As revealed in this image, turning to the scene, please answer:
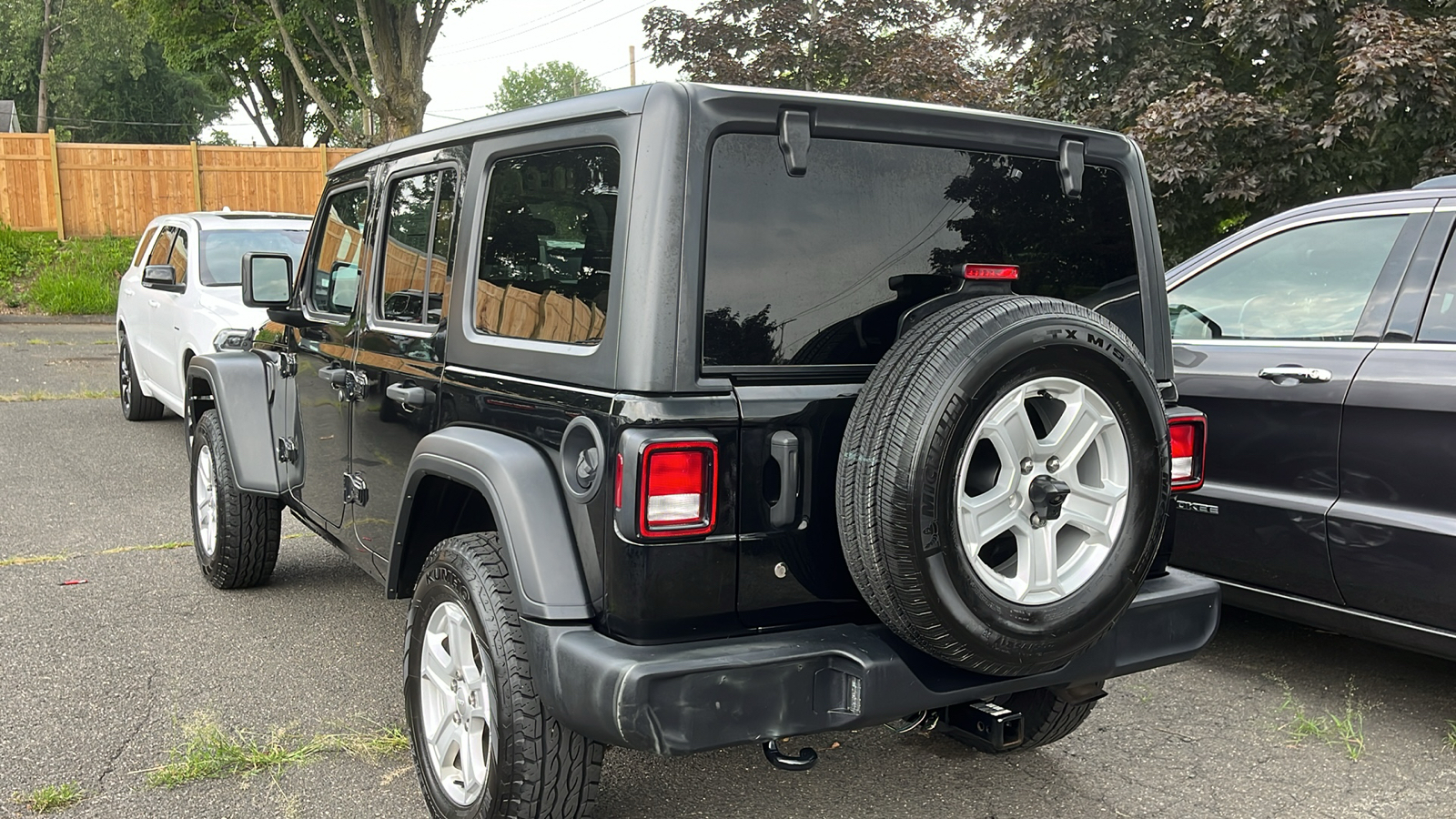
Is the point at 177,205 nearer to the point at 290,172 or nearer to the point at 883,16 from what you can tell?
the point at 290,172

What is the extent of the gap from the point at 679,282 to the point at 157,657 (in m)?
2.99

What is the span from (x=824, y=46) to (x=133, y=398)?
11673 mm

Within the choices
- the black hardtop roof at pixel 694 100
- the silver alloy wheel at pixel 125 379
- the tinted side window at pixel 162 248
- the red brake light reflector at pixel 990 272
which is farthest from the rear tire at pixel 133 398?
the red brake light reflector at pixel 990 272

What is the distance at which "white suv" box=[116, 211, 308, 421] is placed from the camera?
763cm

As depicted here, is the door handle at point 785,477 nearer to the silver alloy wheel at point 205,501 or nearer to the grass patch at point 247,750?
the grass patch at point 247,750

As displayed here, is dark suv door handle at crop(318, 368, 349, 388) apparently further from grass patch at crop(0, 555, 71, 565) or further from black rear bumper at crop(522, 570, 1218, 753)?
grass patch at crop(0, 555, 71, 565)

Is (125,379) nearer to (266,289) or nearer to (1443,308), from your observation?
(266,289)

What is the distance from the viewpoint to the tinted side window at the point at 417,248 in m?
3.30

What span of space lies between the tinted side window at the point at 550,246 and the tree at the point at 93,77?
4652cm

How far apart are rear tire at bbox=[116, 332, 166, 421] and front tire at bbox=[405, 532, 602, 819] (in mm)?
7623

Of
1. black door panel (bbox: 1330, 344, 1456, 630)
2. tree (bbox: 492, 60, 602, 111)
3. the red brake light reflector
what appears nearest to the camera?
the red brake light reflector

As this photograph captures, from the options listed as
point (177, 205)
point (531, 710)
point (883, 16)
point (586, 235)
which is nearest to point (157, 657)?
point (531, 710)

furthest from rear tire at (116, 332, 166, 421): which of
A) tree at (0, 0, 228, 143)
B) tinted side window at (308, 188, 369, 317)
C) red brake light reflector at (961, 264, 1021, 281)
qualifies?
tree at (0, 0, 228, 143)

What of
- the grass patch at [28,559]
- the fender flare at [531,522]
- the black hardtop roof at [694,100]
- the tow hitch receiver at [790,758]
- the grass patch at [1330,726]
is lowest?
the grass patch at [28,559]
